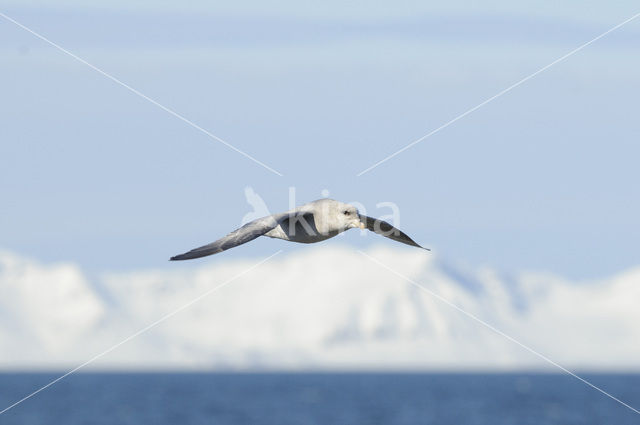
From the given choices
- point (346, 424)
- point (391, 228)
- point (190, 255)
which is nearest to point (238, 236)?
point (190, 255)

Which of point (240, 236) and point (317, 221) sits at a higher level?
point (317, 221)

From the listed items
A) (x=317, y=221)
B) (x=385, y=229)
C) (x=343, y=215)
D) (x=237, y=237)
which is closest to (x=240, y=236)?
(x=237, y=237)

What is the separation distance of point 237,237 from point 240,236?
0.12 metres

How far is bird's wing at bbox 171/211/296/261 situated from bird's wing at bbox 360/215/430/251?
2.21 metres

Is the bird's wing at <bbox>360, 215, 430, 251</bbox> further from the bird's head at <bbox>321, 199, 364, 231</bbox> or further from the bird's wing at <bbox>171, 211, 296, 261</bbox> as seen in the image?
the bird's wing at <bbox>171, 211, 296, 261</bbox>

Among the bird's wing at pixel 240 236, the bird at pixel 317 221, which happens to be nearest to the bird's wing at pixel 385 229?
the bird at pixel 317 221

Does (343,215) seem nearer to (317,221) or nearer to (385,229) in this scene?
(317,221)

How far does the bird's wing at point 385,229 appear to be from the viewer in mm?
38812

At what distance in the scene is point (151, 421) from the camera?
652 feet

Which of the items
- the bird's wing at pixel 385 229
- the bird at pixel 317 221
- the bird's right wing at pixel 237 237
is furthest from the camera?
the bird's wing at pixel 385 229

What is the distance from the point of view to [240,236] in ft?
117

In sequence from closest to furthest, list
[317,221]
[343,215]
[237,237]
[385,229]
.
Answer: [237,237] < [343,215] < [317,221] < [385,229]

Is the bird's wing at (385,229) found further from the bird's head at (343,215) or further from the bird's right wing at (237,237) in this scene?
the bird's right wing at (237,237)

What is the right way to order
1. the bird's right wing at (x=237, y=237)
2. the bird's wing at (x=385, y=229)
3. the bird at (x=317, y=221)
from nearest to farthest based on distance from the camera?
the bird's right wing at (x=237, y=237) < the bird at (x=317, y=221) < the bird's wing at (x=385, y=229)
